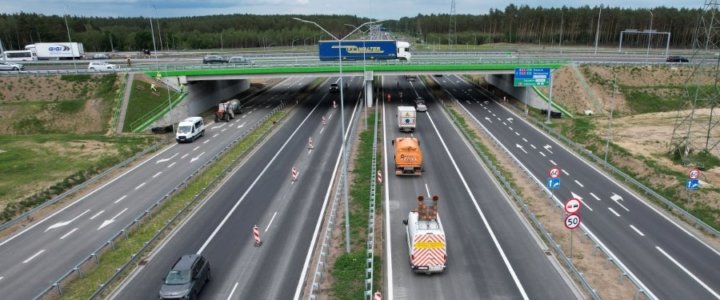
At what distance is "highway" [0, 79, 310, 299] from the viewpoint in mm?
24188

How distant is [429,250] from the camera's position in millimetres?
22000

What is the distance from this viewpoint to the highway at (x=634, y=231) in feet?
72.6

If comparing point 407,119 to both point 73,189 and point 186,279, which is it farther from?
point 186,279

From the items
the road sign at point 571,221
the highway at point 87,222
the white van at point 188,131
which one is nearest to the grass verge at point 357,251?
the road sign at point 571,221

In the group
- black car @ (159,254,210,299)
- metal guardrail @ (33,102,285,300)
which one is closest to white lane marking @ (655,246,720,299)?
black car @ (159,254,210,299)

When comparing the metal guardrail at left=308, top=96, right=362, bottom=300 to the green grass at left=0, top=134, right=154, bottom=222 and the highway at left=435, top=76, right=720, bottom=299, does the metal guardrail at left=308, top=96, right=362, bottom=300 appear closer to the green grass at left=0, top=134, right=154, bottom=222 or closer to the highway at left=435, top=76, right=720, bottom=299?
the highway at left=435, top=76, right=720, bottom=299

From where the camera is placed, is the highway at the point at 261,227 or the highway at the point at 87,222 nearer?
the highway at the point at 261,227

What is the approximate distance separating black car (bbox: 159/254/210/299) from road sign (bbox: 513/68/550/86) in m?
52.9

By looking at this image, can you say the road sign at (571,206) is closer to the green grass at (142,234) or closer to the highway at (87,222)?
the green grass at (142,234)

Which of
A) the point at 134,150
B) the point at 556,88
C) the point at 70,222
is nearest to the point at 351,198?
the point at 70,222

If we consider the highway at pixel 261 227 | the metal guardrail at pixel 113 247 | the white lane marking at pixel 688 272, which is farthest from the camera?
the highway at pixel 261 227

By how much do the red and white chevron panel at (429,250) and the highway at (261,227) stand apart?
599 centimetres

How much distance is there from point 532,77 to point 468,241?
43124mm

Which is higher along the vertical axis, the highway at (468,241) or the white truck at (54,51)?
the white truck at (54,51)
